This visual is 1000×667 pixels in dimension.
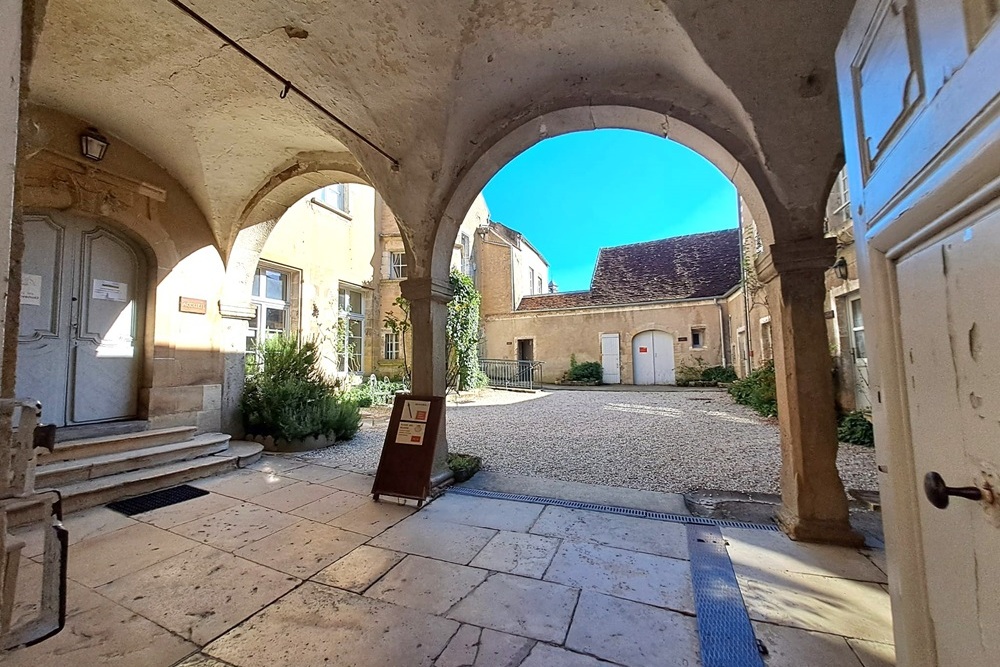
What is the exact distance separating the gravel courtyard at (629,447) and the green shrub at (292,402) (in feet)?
1.04

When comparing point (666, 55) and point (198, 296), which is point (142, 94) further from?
point (666, 55)

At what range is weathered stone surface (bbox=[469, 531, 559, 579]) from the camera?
6.88ft

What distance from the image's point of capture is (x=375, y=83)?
114 inches

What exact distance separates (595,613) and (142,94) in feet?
16.2

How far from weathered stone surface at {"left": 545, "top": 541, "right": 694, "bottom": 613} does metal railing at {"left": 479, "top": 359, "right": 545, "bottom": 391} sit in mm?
12194

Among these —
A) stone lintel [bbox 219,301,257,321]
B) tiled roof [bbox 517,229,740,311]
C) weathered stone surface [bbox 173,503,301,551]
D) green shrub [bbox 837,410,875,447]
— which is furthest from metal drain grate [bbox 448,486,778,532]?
tiled roof [bbox 517,229,740,311]

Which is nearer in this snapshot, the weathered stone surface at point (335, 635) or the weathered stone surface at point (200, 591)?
the weathered stone surface at point (335, 635)

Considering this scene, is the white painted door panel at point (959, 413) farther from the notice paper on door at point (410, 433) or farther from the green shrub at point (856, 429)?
the green shrub at point (856, 429)

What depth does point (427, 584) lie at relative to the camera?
77.0 inches

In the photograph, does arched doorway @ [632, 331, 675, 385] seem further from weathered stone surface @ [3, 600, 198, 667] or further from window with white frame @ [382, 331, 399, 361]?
weathered stone surface @ [3, 600, 198, 667]

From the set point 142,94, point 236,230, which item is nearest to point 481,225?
point 236,230

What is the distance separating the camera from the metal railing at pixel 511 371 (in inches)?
590

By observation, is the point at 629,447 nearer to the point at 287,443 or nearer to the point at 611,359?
the point at 287,443

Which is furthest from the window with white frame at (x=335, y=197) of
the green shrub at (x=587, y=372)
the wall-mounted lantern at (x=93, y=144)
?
the green shrub at (x=587, y=372)
